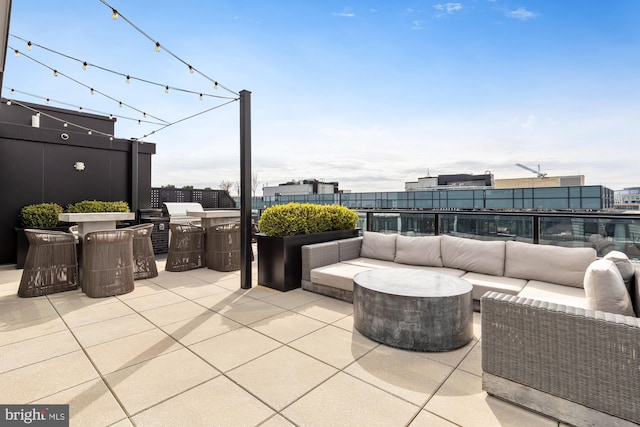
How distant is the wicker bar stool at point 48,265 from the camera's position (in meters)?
3.88

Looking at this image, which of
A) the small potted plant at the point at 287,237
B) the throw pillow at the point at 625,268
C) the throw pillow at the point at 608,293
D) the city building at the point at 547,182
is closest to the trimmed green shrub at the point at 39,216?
the small potted plant at the point at 287,237

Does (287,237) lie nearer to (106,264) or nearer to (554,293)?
(106,264)

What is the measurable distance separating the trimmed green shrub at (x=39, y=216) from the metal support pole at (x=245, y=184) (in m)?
4.72

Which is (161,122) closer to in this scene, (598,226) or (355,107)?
(355,107)

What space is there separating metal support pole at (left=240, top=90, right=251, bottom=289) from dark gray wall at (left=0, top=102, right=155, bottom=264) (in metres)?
5.36

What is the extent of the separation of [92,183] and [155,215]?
163 centimetres

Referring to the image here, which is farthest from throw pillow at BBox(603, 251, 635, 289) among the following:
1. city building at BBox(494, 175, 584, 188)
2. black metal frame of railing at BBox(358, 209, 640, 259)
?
city building at BBox(494, 175, 584, 188)

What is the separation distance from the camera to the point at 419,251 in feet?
13.4

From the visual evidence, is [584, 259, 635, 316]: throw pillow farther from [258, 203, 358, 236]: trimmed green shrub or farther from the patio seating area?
[258, 203, 358, 236]: trimmed green shrub

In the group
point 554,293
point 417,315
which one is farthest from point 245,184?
point 554,293

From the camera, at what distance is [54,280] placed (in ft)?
13.3

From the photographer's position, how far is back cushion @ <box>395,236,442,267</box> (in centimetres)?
397

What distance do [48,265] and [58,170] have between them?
4.18m

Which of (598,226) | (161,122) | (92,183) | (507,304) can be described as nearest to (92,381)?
(507,304)
